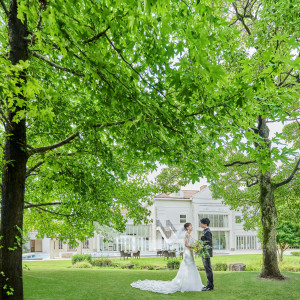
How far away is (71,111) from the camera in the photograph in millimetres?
7094

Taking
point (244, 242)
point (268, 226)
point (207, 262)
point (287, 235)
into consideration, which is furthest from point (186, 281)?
point (244, 242)

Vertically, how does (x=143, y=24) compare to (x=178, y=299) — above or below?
above

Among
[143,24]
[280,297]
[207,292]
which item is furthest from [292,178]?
[143,24]

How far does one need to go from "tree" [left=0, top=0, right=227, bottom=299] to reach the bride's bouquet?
10.1 feet

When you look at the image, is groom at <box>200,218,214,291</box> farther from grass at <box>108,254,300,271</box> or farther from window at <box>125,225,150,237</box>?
window at <box>125,225,150,237</box>

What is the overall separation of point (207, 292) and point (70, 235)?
4942mm

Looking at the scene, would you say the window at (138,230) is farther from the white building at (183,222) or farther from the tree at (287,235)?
the tree at (287,235)

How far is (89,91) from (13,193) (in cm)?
251

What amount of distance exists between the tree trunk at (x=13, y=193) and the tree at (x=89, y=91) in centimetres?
2

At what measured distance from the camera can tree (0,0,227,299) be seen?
13.1ft

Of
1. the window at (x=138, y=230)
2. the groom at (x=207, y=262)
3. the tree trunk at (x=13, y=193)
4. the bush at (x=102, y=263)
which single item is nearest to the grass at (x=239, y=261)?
the bush at (x=102, y=263)

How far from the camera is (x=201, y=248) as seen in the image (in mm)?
9742

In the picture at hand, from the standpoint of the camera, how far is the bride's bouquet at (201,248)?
9.64 metres

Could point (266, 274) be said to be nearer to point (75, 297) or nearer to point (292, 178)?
point (292, 178)
